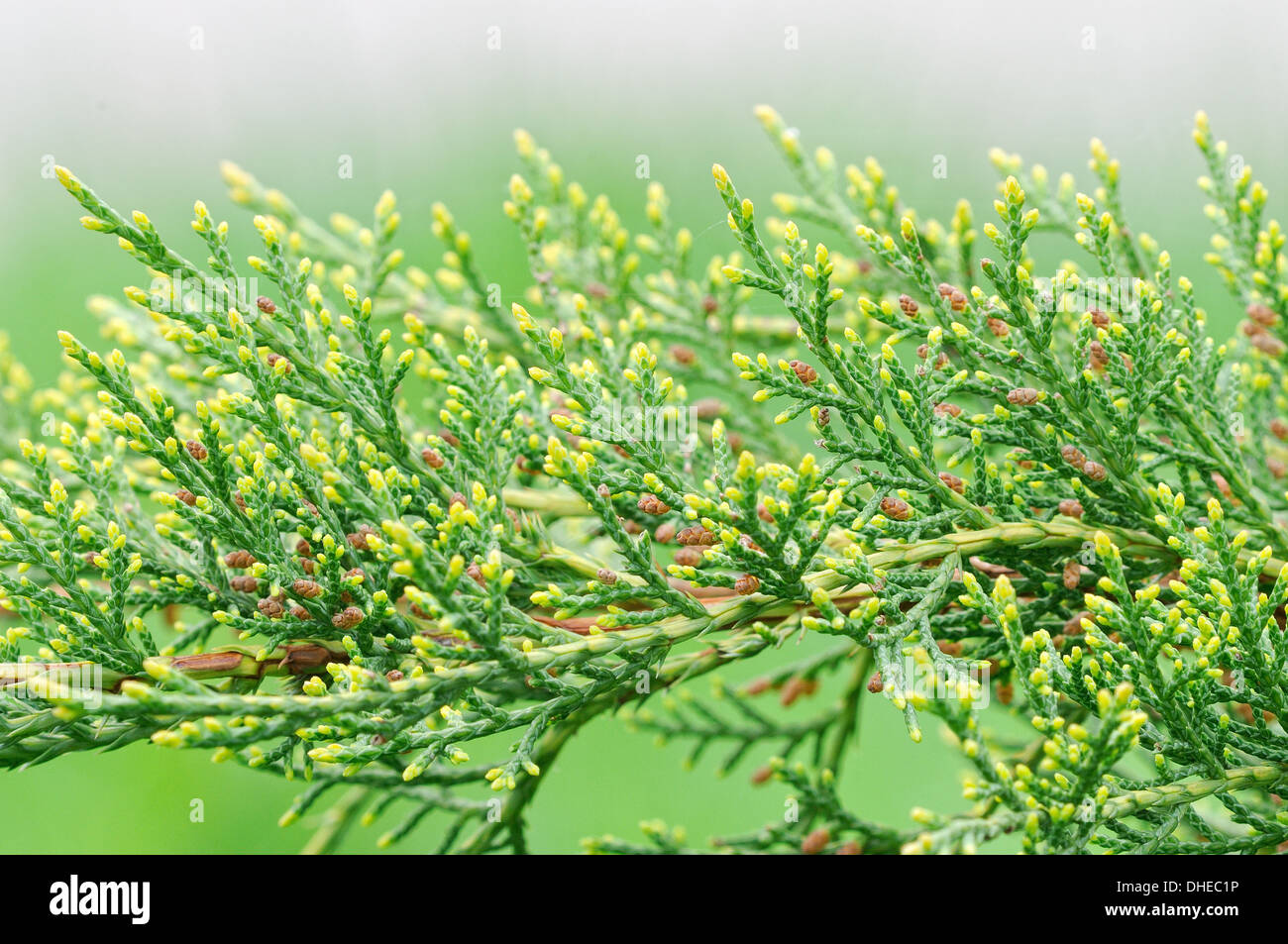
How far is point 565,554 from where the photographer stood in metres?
2.39

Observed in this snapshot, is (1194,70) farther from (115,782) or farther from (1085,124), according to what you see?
(115,782)

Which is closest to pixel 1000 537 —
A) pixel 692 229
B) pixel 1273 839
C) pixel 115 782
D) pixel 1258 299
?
pixel 1273 839

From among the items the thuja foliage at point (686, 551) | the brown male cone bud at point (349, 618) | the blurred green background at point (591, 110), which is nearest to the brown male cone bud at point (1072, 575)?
the thuja foliage at point (686, 551)

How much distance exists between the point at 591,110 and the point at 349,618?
38.1 feet

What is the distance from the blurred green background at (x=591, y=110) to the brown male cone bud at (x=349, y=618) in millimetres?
7733

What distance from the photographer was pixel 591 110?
12609 mm

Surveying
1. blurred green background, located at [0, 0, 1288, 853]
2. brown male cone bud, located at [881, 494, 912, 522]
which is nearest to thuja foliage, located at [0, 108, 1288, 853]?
brown male cone bud, located at [881, 494, 912, 522]

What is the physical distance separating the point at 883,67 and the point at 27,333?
35.0 ft

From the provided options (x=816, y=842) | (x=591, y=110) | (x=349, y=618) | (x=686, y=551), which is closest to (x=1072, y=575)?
(x=686, y=551)

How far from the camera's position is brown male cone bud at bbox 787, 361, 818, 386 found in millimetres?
2148

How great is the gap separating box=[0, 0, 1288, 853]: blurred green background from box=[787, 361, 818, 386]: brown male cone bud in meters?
7.70

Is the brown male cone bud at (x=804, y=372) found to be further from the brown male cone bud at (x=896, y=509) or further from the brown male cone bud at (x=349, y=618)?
the brown male cone bud at (x=349, y=618)

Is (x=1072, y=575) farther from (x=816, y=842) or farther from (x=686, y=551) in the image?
(x=816, y=842)

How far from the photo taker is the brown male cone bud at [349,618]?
211 centimetres
